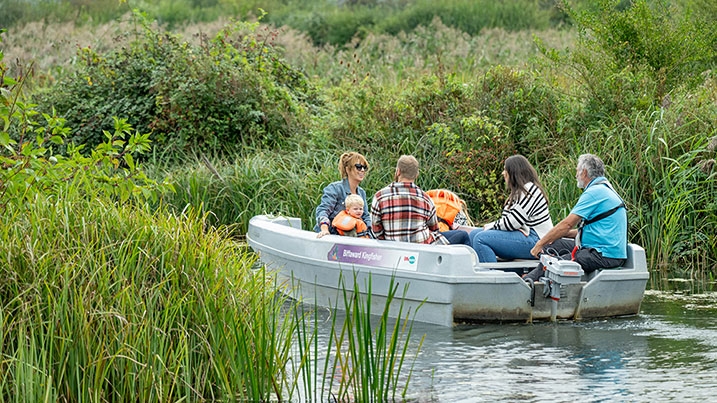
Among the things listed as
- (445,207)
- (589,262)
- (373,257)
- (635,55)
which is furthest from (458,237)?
(635,55)

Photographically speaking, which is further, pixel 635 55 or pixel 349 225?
pixel 635 55

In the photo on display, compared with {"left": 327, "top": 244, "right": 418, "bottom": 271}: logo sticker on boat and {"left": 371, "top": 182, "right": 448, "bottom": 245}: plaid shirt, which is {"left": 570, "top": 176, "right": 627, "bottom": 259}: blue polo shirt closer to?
{"left": 371, "top": 182, "right": 448, "bottom": 245}: plaid shirt

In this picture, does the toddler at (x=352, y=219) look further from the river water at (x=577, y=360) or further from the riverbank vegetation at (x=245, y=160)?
the river water at (x=577, y=360)

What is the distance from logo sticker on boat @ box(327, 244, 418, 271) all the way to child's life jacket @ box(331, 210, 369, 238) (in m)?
0.49

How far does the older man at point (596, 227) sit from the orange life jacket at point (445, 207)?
1286mm

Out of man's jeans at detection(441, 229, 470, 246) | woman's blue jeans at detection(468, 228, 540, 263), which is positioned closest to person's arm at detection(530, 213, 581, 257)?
woman's blue jeans at detection(468, 228, 540, 263)

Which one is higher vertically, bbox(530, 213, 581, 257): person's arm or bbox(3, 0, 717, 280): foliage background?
bbox(3, 0, 717, 280): foliage background

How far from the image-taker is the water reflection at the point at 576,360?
20.3ft

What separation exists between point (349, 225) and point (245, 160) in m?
5.18

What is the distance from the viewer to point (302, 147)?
15.3 metres

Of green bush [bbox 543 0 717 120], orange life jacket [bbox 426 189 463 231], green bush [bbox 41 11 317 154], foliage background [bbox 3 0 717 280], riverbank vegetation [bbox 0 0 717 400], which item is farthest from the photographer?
green bush [bbox 41 11 317 154]

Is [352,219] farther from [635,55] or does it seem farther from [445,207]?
[635,55]

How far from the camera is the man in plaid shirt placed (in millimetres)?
8898

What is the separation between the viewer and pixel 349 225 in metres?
9.59
